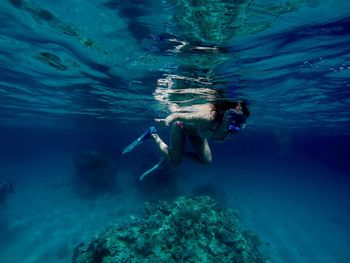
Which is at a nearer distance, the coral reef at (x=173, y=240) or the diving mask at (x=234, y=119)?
the diving mask at (x=234, y=119)

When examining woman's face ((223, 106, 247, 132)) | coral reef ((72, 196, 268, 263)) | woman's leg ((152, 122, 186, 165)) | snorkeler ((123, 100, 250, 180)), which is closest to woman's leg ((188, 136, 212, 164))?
snorkeler ((123, 100, 250, 180))

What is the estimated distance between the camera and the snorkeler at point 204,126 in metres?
7.90

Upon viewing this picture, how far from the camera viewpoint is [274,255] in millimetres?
21359

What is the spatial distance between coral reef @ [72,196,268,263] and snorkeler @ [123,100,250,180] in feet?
9.19

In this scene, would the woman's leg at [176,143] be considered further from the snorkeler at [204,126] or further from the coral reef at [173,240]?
the coral reef at [173,240]

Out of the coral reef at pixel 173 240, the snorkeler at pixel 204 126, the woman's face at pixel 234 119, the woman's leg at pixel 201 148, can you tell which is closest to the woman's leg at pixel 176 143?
the snorkeler at pixel 204 126

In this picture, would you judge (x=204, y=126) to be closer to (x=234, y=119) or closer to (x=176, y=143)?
(x=234, y=119)

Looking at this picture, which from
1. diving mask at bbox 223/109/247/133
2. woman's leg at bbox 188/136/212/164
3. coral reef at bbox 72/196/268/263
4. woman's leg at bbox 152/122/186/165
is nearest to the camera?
diving mask at bbox 223/109/247/133

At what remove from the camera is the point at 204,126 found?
8.87m

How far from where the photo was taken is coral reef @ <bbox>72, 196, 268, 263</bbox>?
9595 mm

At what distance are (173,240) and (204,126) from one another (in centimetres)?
459

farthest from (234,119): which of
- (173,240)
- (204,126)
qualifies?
(173,240)

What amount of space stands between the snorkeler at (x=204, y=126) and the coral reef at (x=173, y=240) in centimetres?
280

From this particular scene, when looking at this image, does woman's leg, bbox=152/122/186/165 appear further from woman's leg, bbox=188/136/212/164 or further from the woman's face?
the woman's face
